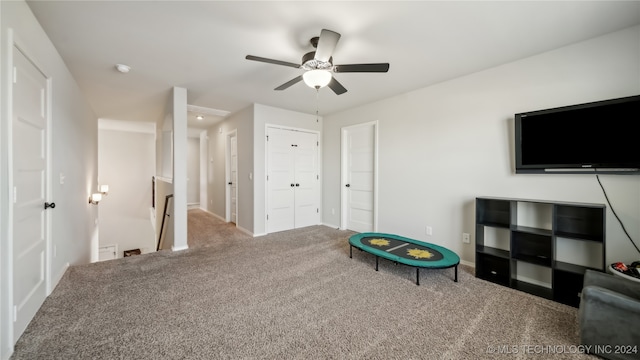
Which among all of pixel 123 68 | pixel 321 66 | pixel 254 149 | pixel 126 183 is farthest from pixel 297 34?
pixel 126 183

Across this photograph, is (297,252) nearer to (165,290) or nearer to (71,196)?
(165,290)

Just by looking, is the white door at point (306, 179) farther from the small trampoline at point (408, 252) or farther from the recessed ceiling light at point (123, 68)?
the recessed ceiling light at point (123, 68)

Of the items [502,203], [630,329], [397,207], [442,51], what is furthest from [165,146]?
[630,329]

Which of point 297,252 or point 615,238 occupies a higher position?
point 615,238

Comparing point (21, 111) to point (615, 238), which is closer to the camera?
point (21, 111)

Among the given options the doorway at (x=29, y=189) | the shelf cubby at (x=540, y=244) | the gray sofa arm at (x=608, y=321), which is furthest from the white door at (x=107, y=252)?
the gray sofa arm at (x=608, y=321)

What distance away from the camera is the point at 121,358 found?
5.20 ft

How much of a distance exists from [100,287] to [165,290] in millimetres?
706

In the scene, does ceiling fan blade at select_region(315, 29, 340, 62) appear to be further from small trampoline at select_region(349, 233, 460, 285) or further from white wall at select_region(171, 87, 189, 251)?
white wall at select_region(171, 87, 189, 251)

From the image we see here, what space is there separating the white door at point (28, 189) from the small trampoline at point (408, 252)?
313 cm

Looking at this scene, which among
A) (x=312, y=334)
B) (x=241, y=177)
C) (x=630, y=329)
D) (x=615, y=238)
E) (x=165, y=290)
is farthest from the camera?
(x=241, y=177)

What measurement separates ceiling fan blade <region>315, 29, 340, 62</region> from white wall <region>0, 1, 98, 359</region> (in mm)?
2106

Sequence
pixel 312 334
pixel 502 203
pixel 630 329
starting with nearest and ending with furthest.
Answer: pixel 630 329 → pixel 312 334 → pixel 502 203

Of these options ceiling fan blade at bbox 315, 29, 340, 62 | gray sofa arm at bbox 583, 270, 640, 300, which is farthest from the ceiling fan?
gray sofa arm at bbox 583, 270, 640, 300
